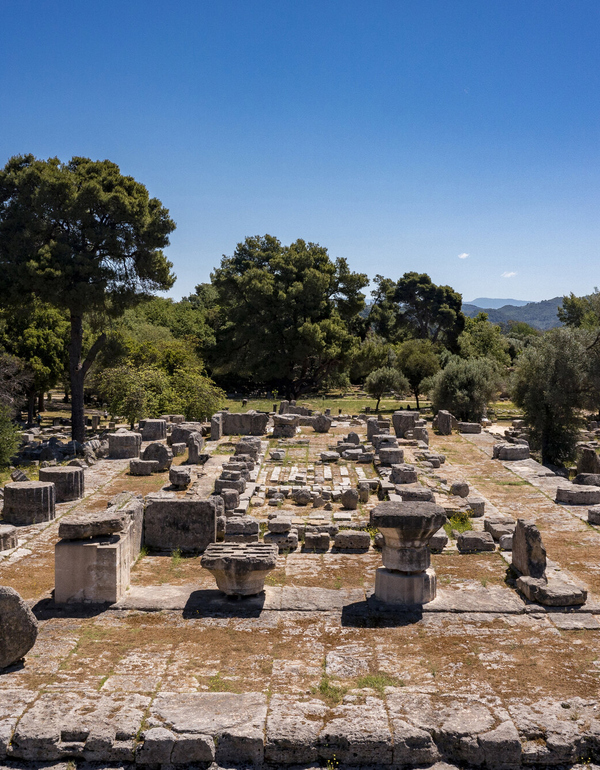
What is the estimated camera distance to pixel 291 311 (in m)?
38.7

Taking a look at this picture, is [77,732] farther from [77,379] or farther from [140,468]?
[77,379]

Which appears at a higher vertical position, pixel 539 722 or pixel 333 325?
pixel 333 325

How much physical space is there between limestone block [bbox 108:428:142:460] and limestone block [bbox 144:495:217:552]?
338 inches

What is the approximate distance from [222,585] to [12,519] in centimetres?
585

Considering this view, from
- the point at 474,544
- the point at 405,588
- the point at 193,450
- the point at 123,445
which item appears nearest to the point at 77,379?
Result: the point at 123,445

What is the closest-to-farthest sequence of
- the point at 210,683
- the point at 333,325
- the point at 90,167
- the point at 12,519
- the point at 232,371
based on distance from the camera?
the point at 210,683 → the point at 12,519 → the point at 90,167 → the point at 333,325 → the point at 232,371

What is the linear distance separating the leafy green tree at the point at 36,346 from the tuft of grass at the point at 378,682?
77.0 feet

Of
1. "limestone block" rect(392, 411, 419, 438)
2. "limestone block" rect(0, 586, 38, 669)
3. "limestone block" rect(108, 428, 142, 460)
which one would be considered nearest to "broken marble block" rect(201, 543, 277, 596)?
"limestone block" rect(0, 586, 38, 669)

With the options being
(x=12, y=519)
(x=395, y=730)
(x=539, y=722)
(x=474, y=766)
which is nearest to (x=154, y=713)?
(x=395, y=730)

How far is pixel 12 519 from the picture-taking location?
1312 centimetres

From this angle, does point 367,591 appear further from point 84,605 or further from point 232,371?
point 232,371

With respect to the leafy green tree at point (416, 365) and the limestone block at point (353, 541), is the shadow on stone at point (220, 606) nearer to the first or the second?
the limestone block at point (353, 541)

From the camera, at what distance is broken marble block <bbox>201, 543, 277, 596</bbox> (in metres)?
9.06

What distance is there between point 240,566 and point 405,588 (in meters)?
2.25
